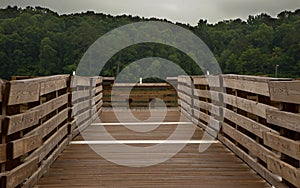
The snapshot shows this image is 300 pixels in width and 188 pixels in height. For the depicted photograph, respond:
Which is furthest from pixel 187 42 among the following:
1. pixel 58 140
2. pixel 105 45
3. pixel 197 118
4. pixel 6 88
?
pixel 6 88

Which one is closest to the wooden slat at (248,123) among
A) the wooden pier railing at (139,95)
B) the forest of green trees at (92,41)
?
the wooden pier railing at (139,95)

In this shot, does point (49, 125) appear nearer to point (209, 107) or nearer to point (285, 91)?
point (285, 91)

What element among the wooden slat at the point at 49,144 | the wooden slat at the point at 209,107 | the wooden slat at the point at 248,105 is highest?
the wooden slat at the point at 248,105

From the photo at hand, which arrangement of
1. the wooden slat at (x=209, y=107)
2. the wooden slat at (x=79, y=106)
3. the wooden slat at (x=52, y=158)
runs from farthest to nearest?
the wooden slat at (x=79, y=106), the wooden slat at (x=209, y=107), the wooden slat at (x=52, y=158)

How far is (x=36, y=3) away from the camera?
96.4 ft

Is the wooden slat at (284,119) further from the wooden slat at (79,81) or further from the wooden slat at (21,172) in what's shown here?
the wooden slat at (79,81)

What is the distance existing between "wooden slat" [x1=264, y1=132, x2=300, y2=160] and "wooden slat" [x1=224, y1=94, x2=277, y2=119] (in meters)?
0.24

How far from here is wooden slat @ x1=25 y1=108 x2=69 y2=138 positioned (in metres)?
3.35

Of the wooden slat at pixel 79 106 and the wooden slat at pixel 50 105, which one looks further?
the wooden slat at pixel 79 106

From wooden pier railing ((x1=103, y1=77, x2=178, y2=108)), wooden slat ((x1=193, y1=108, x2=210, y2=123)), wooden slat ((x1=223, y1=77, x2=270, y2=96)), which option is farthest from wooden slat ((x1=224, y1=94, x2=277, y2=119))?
wooden pier railing ((x1=103, y1=77, x2=178, y2=108))

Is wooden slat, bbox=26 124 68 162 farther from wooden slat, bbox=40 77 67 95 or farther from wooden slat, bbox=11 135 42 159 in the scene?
wooden slat, bbox=40 77 67 95

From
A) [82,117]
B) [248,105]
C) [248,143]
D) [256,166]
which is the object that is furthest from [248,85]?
[82,117]

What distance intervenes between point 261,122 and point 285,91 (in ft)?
2.87

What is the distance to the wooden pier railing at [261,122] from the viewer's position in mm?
2701
